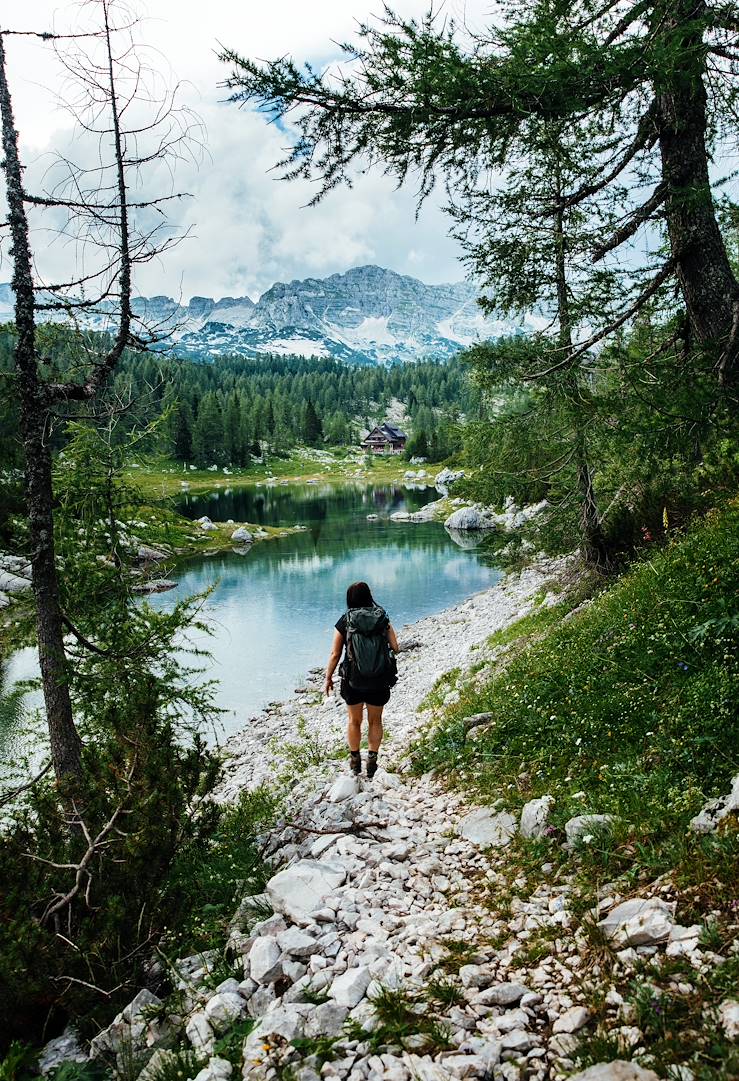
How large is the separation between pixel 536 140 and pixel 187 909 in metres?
8.02

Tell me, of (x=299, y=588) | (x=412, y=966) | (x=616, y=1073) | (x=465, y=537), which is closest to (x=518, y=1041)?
(x=616, y=1073)

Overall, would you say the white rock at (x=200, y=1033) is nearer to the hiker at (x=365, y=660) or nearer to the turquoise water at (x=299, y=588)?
the hiker at (x=365, y=660)

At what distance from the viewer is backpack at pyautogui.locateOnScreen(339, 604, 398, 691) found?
7.84 meters

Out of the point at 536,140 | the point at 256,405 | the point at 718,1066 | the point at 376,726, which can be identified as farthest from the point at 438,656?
the point at 256,405

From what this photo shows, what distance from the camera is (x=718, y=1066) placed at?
105 inches

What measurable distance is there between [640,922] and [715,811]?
45.5 inches

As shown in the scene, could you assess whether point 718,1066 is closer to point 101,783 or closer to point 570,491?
point 101,783

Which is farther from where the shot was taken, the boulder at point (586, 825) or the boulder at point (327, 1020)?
the boulder at point (586, 825)

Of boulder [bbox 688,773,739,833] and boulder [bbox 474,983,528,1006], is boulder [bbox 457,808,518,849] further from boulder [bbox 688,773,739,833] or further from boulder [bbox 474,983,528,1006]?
boulder [bbox 474,983,528,1006]

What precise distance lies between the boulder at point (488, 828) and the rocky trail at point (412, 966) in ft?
0.05

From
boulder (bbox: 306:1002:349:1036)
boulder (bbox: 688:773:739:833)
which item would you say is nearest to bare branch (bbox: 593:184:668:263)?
boulder (bbox: 688:773:739:833)

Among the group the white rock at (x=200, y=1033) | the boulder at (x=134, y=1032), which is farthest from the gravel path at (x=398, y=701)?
the white rock at (x=200, y=1033)

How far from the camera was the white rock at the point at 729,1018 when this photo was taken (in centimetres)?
276

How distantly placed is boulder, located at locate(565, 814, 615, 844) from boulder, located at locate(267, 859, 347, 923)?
1976 millimetres
